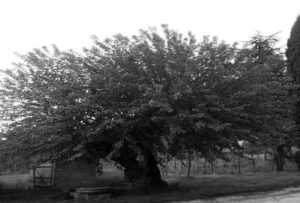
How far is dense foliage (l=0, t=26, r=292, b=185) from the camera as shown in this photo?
46.8 ft

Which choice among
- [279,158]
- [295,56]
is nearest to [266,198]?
[295,56]

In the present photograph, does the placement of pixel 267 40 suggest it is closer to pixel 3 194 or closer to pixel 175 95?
pixel 175 95

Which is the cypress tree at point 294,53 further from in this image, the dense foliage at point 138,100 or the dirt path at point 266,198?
the dirt path at point 266,198

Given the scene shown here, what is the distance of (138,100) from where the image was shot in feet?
47.0

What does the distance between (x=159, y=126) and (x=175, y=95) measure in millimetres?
1996

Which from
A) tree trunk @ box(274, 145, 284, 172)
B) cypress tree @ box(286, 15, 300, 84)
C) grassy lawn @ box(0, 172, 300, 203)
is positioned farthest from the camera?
tree trunk @ box(274, 145, 284, 172)

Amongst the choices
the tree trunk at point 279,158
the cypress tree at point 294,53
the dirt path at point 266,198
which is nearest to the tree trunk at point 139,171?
the dirt path at point 266,198

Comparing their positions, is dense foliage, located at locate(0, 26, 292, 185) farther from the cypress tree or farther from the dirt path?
the cypress tree

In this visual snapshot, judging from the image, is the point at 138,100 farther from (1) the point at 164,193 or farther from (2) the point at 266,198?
(2) the point at 266,198

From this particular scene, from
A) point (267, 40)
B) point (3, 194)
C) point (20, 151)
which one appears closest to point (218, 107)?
point (20, 151)

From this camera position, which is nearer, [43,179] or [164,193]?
[164,193]

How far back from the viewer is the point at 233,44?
16094 mm

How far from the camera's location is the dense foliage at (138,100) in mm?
14266

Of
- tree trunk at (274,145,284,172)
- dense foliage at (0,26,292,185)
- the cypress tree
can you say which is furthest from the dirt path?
tree trunk at (274,145,284,172)
